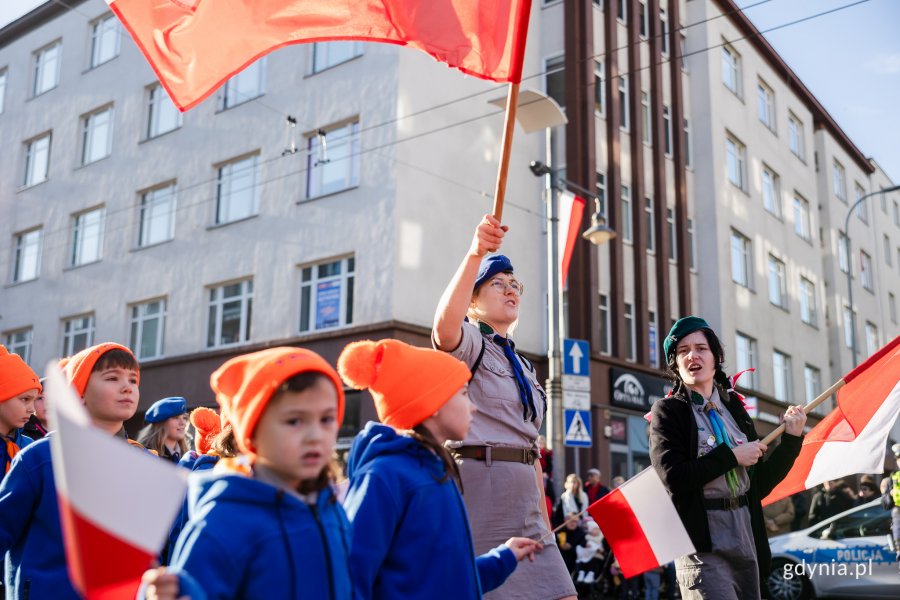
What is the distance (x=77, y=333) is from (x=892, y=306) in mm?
37566

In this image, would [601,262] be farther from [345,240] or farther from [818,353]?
[818,353]

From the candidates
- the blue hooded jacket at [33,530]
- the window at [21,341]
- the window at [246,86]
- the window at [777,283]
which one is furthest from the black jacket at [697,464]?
the window at [777,283]

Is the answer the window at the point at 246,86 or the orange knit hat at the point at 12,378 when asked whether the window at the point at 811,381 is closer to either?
the window at the point at 246,86

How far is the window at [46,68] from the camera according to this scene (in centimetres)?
2808

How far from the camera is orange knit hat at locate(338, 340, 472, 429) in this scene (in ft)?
10.7

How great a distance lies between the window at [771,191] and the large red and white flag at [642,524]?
96.3 ft

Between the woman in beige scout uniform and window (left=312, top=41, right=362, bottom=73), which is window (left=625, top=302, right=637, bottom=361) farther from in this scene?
the woman in beige scout uniform

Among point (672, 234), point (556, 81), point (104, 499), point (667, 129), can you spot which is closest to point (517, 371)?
point (104, 499)

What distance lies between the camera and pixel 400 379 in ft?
10.8

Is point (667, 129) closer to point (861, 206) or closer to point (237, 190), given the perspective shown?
point (237, 190)

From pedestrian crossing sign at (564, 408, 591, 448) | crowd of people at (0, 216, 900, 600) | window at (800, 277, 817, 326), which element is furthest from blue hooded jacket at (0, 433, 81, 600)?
window at (800, 277, 817, 326)

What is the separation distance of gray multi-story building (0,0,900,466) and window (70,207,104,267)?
0.09m

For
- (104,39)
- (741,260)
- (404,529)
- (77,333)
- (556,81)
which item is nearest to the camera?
(404,529)

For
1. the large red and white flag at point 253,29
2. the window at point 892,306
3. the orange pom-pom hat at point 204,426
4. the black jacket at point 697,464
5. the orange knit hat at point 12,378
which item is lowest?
the black jacket at point 697,464
